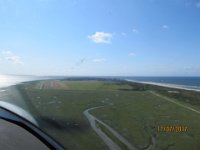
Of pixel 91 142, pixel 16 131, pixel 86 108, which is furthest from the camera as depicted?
pixel 86 108

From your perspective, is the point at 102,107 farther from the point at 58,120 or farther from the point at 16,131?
the point at 16,131

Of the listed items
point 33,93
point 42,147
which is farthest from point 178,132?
point 42,147
